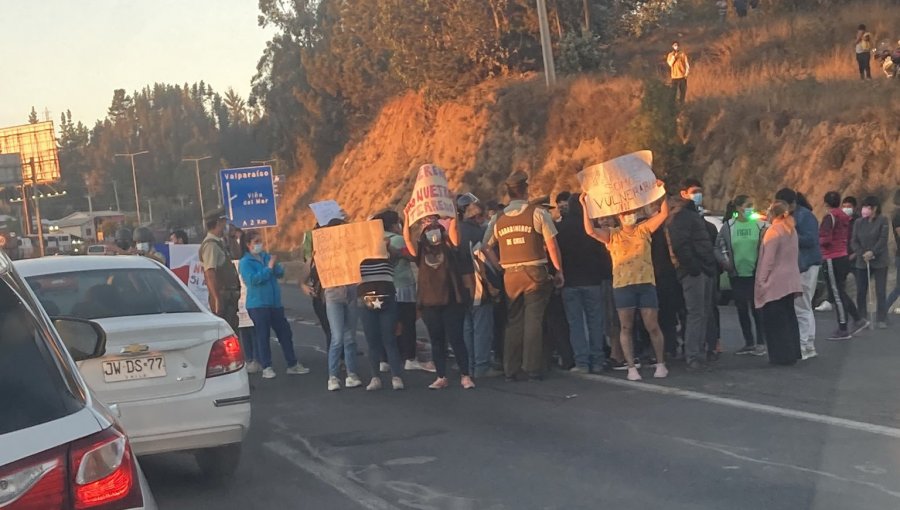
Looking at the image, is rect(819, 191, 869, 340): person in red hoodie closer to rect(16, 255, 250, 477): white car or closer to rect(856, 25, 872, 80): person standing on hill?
rect(16, 255, 250, 477): white car

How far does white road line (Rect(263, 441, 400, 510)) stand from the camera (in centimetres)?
706

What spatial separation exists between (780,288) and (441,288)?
11.3ft

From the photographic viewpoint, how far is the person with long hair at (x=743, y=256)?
1229 cm

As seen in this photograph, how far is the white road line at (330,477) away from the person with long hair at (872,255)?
8.49 metres

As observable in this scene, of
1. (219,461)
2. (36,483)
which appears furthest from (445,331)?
(36,483)

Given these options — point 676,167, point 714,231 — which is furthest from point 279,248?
point 714,231

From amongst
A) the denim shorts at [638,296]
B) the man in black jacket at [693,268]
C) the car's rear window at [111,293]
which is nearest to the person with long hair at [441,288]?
the denim shorts at [638,296]

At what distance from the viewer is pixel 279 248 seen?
58.2 metres

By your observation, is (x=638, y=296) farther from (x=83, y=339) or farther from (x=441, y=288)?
(x=83, y=339)

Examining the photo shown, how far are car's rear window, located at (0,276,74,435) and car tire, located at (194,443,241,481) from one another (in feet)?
14.3

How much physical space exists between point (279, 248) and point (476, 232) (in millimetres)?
46904

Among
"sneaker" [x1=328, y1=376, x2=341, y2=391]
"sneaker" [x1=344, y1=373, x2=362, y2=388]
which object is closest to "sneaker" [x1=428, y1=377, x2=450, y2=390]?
"sneaker" [x1=344, y1=373, x2=362, y2=388]

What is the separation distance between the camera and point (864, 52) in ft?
87.6

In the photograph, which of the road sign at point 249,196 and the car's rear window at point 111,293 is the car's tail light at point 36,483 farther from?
the road sign at point 249,196
